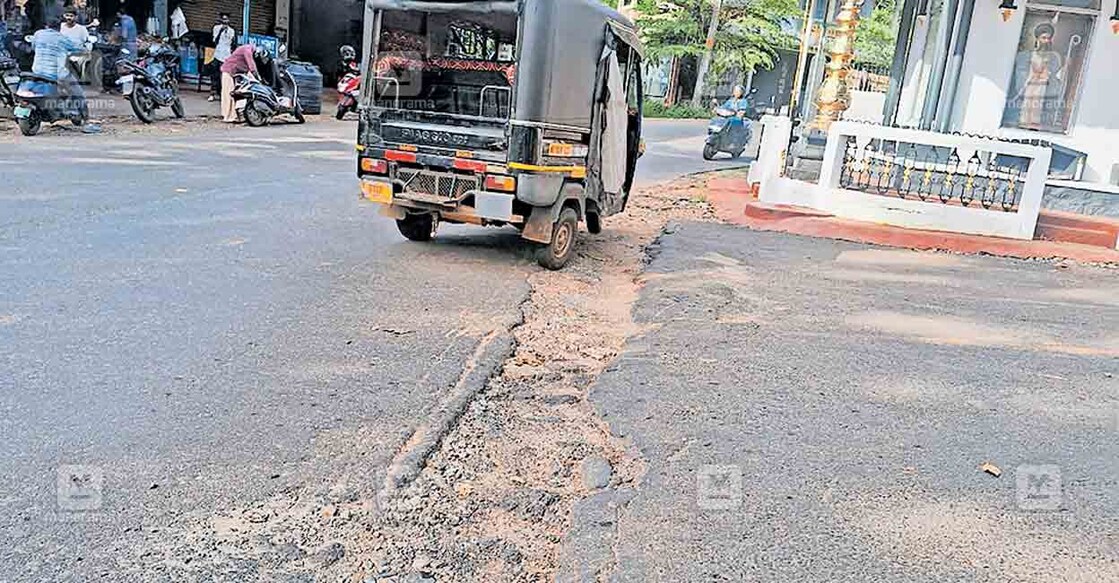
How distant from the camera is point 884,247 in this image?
32.1 feet

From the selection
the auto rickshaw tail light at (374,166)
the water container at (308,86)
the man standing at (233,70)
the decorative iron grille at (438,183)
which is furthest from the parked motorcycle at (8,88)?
the decorative iron grille at (438,183)

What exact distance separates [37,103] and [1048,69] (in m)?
13.6

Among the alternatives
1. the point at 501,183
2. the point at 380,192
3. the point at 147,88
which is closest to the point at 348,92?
the point at 147,88

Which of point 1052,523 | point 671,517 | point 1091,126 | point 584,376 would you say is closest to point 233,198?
point 584,376

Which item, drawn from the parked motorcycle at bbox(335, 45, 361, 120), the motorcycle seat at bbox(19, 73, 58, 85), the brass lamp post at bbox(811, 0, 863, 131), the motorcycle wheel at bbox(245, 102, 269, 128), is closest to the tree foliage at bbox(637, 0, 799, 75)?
the parked motorcycle at bbox(335, 45, 361, 120)

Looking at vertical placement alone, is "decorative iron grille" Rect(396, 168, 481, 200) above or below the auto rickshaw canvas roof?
below

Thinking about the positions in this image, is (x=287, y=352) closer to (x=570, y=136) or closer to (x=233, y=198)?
(x=570, y=136)

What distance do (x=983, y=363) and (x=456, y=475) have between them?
3.58 meters

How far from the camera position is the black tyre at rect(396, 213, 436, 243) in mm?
8102

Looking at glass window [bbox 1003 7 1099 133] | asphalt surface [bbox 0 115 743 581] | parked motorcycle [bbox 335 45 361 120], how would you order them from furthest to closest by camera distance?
parked motorcycle [bbox 335 45 361 120] < glass window [bbox 1003 7 1099 133] < asphalt surface [bbox 0 115 743 581]
